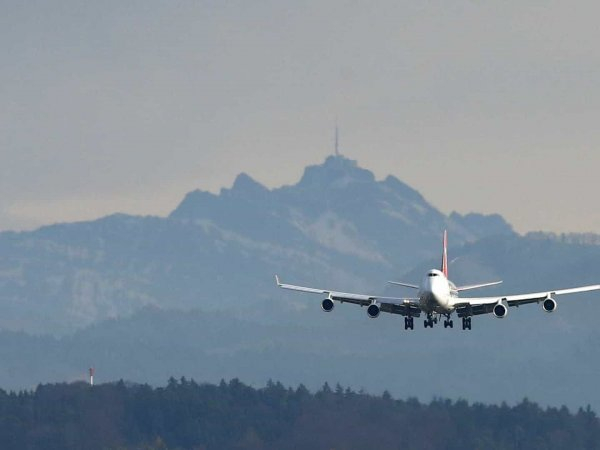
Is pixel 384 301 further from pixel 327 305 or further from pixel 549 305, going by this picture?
pixel 549 305

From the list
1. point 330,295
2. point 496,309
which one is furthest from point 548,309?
point 330,295

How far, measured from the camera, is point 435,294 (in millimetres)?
168125

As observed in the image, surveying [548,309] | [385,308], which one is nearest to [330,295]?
[385,308]

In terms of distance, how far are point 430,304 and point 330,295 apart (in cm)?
943

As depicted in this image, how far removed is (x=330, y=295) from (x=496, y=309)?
14231 millimetres

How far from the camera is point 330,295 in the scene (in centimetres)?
17400

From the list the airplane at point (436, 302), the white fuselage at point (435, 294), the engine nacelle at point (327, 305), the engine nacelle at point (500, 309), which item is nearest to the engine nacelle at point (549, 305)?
the airplane at point (436, 302)

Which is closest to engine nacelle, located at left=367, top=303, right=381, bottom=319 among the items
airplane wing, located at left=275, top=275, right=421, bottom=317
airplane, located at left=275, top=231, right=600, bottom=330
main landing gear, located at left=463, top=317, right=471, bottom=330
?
airplane, located at left=275, top=231, right=600, bottom=330

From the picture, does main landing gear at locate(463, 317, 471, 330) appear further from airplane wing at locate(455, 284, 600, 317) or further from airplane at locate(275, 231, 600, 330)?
airplane wing at locate(455, 284, 600, 317)

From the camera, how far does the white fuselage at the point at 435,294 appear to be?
168 metres

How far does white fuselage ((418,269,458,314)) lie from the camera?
552 feet

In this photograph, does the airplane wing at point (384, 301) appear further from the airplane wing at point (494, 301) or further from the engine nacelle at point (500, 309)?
the engine nacelle at point (500, 309)

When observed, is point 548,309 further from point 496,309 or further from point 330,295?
point 330,295

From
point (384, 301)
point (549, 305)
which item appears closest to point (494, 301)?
point (549, 305)
